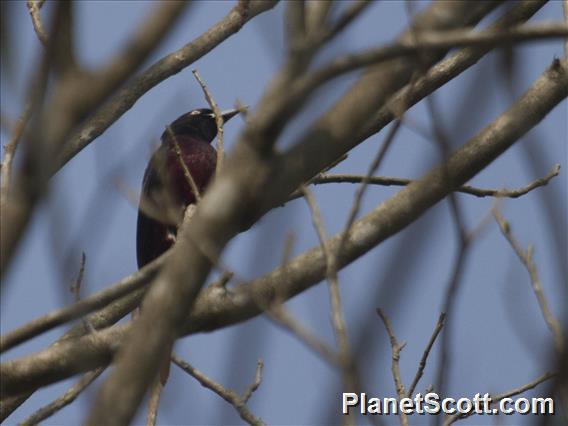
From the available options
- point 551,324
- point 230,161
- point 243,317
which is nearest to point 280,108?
point 230,161

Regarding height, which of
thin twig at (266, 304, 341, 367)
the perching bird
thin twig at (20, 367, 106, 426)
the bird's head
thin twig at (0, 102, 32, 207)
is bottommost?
thin twig at (266, 304, 341, 367)

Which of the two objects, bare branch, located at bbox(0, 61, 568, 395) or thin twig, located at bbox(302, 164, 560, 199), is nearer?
bare branch, located at bbox(0, 61, 568, 395)

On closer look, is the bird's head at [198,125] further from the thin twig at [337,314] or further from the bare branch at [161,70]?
the thin twig at [337,314]

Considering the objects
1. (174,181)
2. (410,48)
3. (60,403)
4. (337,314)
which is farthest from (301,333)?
(174,181)

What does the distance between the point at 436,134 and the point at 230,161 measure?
1.14 ft

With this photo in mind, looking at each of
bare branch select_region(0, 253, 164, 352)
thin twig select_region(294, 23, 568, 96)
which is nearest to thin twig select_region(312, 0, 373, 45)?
thin twig select_region(294, 23, 568, 96)

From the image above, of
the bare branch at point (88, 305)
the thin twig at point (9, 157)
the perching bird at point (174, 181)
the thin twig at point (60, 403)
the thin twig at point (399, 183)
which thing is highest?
the perching bird at point (174, 181)

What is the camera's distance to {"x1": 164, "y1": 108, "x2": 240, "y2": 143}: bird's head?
786cm

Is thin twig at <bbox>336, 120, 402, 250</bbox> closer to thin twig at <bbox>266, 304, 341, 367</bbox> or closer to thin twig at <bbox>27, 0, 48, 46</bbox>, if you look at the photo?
thin twig at <bbox>266, 304, 341, 367</bbox>

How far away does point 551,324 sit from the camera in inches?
89.4

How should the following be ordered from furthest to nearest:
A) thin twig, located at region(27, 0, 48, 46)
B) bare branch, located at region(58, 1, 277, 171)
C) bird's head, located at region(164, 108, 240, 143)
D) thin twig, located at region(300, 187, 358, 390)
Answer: bird's head, located at region(164, 108, 240, 143) → bare branch, located at region(58, 1, 277, 171) → thin twig, located at region(27, 0, 48, 46) → thin twig, located at region(300, 187, 358, 390)

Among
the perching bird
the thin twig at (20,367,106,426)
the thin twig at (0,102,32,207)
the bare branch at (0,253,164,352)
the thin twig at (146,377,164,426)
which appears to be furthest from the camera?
the perching bird

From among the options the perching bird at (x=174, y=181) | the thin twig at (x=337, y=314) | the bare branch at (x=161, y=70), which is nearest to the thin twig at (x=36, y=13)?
the bare branch at (x=161, y=70)

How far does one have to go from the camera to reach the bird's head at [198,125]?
786 cm
